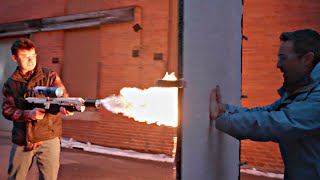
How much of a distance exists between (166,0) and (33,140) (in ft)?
21.3

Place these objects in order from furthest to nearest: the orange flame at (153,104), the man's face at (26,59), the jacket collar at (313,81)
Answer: the man's face at (26,59), the orange flame at (153,104), the jacket collar at (313,81)

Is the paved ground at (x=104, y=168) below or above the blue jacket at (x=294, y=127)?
below

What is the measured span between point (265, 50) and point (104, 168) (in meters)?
4.43

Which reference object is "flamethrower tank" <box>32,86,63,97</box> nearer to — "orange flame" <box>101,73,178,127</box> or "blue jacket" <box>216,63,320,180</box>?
"orange flame" <box>101,73,178,127</box>

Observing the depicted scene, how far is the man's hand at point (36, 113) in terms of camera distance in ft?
11.9

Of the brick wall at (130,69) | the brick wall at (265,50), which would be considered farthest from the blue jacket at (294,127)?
the brick wall at (130,69)

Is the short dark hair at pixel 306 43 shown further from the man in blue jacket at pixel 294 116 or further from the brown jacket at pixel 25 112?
the brown jacket at pixel 25 112

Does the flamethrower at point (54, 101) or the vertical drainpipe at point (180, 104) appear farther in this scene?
the flamethrower at point (54, 101)

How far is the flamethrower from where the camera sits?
3676mm

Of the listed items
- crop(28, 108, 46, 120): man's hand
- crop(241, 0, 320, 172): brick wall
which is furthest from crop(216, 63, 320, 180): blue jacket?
crop(241, 0, 320, 172): brick wall

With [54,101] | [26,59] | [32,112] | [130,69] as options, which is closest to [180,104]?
[54,101]

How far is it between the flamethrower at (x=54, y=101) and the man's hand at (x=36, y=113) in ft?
0.21

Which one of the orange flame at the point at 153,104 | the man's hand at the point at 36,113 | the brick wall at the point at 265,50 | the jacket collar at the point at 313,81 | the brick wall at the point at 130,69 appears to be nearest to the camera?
the jacket collar at the point at 313,81

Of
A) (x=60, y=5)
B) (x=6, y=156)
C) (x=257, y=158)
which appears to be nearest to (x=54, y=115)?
(x=257, y=158)
